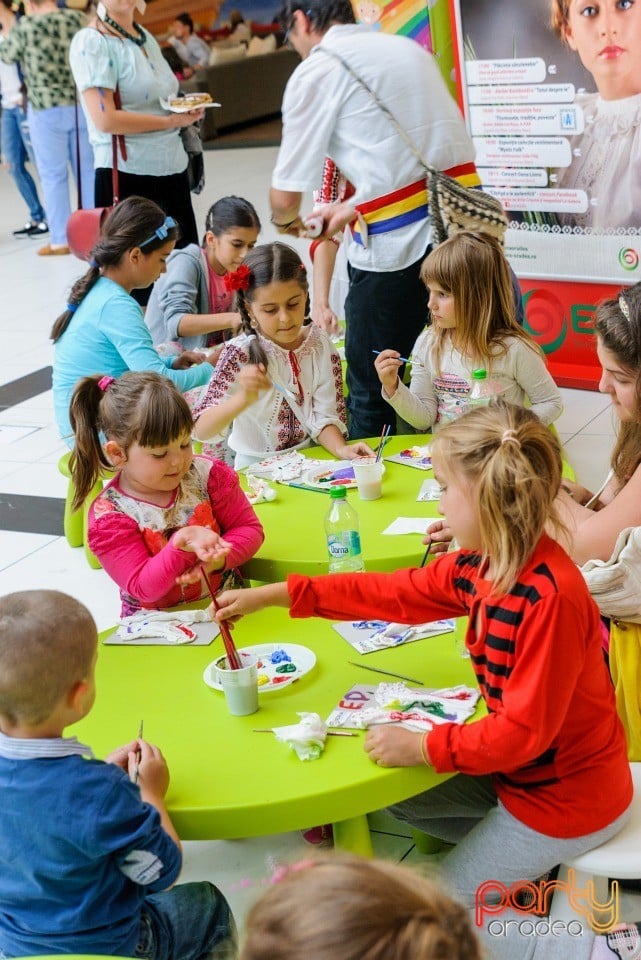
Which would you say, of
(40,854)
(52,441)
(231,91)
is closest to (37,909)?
(40,854)

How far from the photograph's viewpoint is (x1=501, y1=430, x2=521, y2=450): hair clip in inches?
74.3

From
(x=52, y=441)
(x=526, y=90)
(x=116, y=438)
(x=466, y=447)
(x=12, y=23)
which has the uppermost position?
(x=12, y=23)

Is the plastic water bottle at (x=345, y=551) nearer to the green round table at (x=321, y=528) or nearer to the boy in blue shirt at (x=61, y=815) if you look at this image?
the green round table at (x=321, y=528)

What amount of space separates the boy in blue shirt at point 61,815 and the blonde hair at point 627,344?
1.35 m

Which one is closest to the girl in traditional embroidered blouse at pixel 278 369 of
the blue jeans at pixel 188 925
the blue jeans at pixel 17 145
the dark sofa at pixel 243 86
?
the blue jeans at pixel 188 925

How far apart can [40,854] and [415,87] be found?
287 cm

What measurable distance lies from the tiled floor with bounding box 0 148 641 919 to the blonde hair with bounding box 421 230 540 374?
128 centimetres

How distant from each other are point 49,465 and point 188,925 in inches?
146

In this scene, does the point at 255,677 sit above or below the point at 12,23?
below

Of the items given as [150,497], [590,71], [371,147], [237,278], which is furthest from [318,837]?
[590,71]

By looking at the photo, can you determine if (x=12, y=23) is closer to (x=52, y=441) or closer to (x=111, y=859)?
(x=52, y=441)

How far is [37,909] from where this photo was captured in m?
1.80

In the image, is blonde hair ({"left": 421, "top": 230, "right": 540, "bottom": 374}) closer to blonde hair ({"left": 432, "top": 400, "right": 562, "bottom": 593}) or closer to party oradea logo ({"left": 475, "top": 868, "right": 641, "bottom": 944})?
blonde hair ({"left": 432, "top": 400, "right": 562, "bottom": 593})

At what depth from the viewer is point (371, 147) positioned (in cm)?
379
